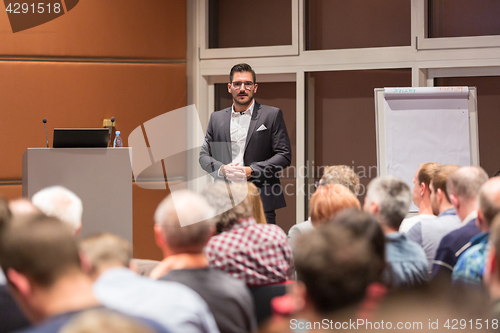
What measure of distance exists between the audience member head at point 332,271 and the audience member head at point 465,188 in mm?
1222

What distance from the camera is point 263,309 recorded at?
175cm

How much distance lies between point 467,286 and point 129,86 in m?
3.71

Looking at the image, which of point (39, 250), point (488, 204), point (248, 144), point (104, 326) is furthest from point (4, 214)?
point (248, 144)

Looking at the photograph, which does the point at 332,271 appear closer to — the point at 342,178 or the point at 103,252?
the point at 103,252

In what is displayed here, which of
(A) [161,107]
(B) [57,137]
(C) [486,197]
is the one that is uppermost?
(A) [161,107]

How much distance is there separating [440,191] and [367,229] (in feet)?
4.39

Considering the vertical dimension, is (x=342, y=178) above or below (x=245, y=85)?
below

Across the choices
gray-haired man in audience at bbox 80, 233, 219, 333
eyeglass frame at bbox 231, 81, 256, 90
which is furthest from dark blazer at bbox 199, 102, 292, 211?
gray-haired man in audience at bbox 80, 233, 219, 333

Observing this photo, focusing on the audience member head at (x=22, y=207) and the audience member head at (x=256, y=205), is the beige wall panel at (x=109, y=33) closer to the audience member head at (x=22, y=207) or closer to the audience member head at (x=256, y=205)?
the audience member head at (x=256, y=205)

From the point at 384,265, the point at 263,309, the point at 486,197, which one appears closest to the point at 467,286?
the point at 486,197

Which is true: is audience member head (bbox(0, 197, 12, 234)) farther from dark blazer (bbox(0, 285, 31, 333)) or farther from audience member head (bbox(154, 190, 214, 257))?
audience member head (bbox(154, 190, 214, 257))

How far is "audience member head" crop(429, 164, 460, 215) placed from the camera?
2.37 m

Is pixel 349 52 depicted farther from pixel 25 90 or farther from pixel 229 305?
pixel 229 305

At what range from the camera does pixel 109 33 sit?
4.45 meters
